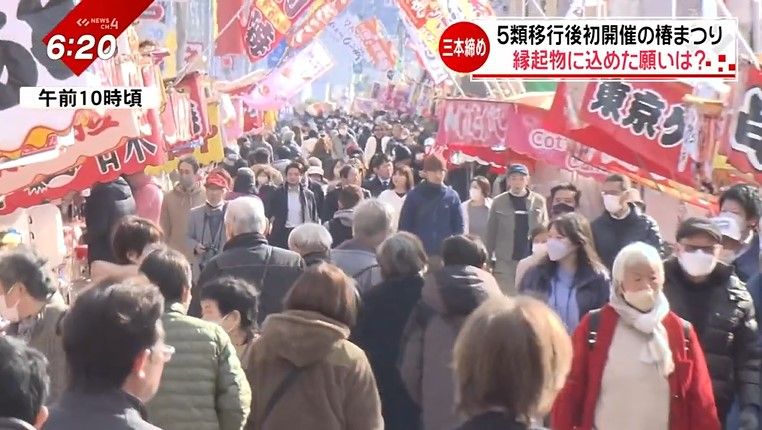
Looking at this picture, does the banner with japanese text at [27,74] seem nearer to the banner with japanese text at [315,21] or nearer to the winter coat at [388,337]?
the winter coat at [388,337]

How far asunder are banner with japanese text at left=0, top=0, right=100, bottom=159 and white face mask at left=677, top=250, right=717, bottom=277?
318cm

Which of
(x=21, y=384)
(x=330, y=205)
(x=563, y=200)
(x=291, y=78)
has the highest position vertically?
(x=21, y=384)

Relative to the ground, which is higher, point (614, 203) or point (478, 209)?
point (614, 203)

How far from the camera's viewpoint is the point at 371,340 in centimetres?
661

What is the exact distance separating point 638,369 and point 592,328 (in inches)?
9.7

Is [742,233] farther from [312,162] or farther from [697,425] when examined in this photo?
[312,162]

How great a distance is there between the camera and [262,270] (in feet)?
23.0

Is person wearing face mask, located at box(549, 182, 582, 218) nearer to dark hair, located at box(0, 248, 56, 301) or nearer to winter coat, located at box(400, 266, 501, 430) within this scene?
winter coat, located at box(400, 266, 501, 430)

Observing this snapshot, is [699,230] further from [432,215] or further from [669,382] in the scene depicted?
[432,215]

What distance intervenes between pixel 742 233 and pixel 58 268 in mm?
4917

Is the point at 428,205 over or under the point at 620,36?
under

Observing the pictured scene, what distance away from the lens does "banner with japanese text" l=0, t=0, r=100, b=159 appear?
272 inches

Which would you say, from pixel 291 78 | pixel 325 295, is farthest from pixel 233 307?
pixel 291 78

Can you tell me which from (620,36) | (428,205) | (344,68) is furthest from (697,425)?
(344,68)
